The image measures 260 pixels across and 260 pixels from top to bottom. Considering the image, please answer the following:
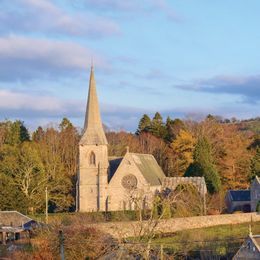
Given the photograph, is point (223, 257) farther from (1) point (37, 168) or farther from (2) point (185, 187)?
(1) point (37, 168)

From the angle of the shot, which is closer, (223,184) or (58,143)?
(223,184)

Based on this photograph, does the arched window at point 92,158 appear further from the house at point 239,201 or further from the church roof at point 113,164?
the house at point 239,201

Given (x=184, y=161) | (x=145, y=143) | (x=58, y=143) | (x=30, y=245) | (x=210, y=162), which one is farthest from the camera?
(x=145, y=143)

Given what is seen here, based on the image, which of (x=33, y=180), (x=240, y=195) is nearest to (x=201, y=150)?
(x=240, y=195)

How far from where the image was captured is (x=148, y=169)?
197 feet

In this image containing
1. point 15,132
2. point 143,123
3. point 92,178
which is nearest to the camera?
point 92,178

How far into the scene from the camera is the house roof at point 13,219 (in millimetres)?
46250

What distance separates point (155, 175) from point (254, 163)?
10.0m

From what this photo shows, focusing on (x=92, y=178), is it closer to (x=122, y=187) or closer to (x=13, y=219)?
(x=122, y=187)

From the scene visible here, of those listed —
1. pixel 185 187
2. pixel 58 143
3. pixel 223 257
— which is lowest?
pixel 223 257

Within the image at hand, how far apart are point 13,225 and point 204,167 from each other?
20380mm

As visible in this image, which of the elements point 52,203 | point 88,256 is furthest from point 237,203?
point 88,256

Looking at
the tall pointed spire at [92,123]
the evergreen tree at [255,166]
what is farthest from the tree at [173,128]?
the tall pointed spire at [92,123]

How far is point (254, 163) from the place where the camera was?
62344 mm
